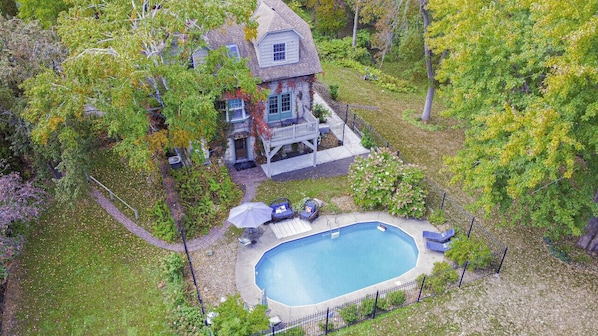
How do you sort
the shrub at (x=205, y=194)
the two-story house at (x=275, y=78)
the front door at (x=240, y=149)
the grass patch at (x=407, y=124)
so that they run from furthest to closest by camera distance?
the grass patch at (x=407, y=124) → the front door at (x=240, y=149) → the two-story house at (x=275, y=78) → the shrub at (x=205, y=194)

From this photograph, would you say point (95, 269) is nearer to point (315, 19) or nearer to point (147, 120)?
point (147, 120)

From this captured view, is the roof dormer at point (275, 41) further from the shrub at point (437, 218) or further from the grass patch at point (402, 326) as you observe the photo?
the grass patch at point (402, 326)

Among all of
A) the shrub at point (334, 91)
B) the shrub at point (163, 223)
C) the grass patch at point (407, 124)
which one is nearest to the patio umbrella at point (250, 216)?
the shrub at point (163, 223)

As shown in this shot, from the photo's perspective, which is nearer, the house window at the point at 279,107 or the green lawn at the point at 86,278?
the green lawn at the point at 86,278

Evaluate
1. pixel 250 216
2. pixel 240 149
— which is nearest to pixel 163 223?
pixel 250 216

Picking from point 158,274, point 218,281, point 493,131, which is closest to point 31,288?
point 158,274

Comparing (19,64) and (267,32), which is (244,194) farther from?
(19,64)
